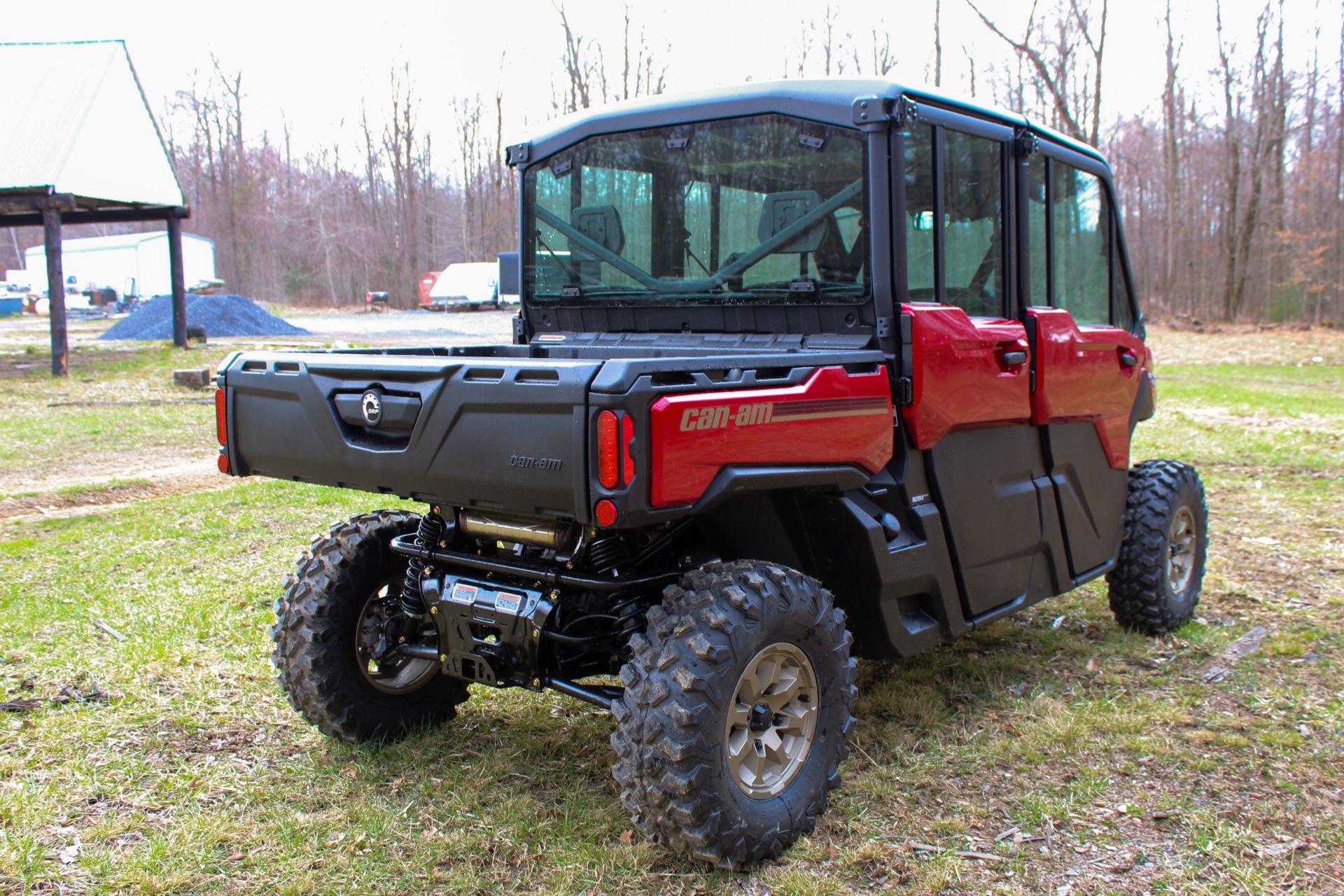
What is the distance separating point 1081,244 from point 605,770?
3.08 metres

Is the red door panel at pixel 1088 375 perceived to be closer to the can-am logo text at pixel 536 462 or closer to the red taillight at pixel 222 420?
the can-am logo text at pixel 536 462

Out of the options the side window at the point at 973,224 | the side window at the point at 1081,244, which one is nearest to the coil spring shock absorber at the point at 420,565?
the side window at the point at 973,224

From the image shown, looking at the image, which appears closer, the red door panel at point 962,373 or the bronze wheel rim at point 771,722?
the bronze wheel rim at point 771,722

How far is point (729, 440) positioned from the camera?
2.97 m

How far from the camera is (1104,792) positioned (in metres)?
3.64

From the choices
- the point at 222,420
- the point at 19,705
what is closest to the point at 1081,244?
the point at 222,420

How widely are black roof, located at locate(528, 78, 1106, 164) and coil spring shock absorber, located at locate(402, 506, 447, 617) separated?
167 cm

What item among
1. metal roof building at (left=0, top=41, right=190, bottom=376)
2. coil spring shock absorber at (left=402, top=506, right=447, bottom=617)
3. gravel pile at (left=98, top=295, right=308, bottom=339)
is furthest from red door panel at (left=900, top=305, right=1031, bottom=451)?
gravel pile at (left=98, top=295, right=308, bottom=339)

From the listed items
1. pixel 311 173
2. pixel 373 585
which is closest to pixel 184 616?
pixel 373 585

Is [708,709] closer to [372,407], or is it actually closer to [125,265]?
[372,407]

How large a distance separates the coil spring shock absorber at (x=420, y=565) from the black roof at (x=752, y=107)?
1671 mm

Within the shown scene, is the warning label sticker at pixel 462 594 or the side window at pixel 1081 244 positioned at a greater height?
the side window at pixel 1081 244

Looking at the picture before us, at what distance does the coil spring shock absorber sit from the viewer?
3633 mm

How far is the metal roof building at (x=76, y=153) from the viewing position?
1753cm
